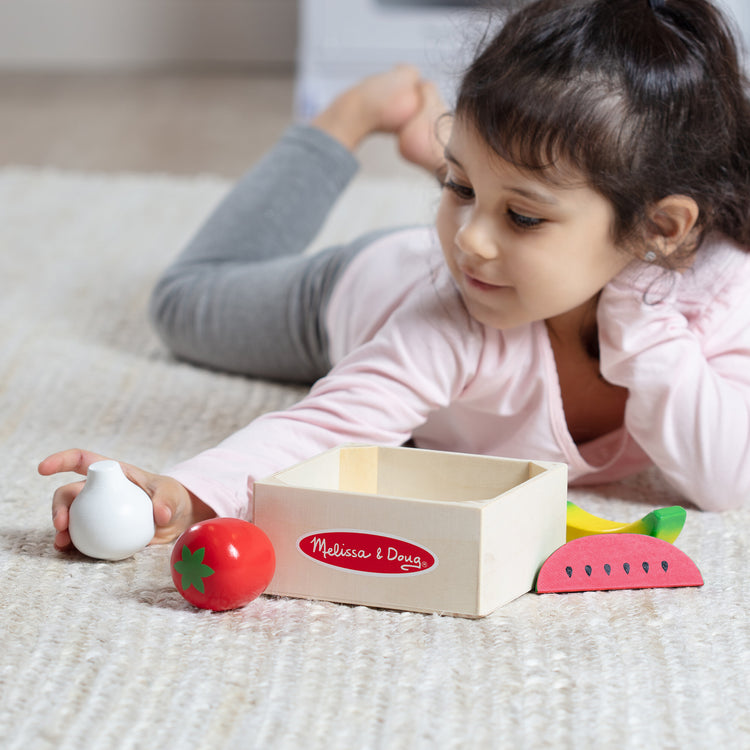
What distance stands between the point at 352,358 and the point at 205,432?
0.18 metres

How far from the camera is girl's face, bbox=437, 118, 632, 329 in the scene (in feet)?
2.32

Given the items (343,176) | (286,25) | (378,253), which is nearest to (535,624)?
(378,253)

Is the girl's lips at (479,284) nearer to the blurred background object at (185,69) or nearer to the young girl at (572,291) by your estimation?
the young girl at (572,291)

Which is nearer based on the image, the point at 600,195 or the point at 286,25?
the point at 600,195

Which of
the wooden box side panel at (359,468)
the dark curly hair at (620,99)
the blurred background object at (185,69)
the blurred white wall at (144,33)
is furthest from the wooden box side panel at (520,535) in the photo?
the blurred white wall at (144,33)

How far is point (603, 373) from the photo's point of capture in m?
0.82

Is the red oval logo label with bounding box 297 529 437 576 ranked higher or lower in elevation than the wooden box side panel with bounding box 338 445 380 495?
higher

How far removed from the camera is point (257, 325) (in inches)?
44.3

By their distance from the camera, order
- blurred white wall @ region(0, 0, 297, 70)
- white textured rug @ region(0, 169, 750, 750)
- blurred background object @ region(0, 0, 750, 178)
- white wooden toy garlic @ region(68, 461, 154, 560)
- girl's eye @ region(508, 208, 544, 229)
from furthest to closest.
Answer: blurred white wall @ region(0, 0, 297, 70) < blurred background object @ region(0, 0, 750, 178) < girl's eye @ region(508, 208, 544, 229) < white wooden toy garlic @ region(68, 461, 154, 560) < white textured rug @ region(0, 169, 750, 750)

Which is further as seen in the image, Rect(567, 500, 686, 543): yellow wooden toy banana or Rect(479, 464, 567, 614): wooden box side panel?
Rect(567, 500, 686, 543): yellow wooden toy banana

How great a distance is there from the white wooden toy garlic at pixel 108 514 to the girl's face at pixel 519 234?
0.88ft

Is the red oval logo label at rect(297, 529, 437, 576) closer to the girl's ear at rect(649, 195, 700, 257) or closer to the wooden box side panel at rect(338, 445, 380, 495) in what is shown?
the wooden box side panel at rect(338, 445, 380, 495)

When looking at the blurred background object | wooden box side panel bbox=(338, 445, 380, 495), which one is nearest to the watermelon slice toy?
wooden box side panel bbox=(338, 445, 380, 495)

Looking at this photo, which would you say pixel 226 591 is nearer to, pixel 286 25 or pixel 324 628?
pixel 324 628
